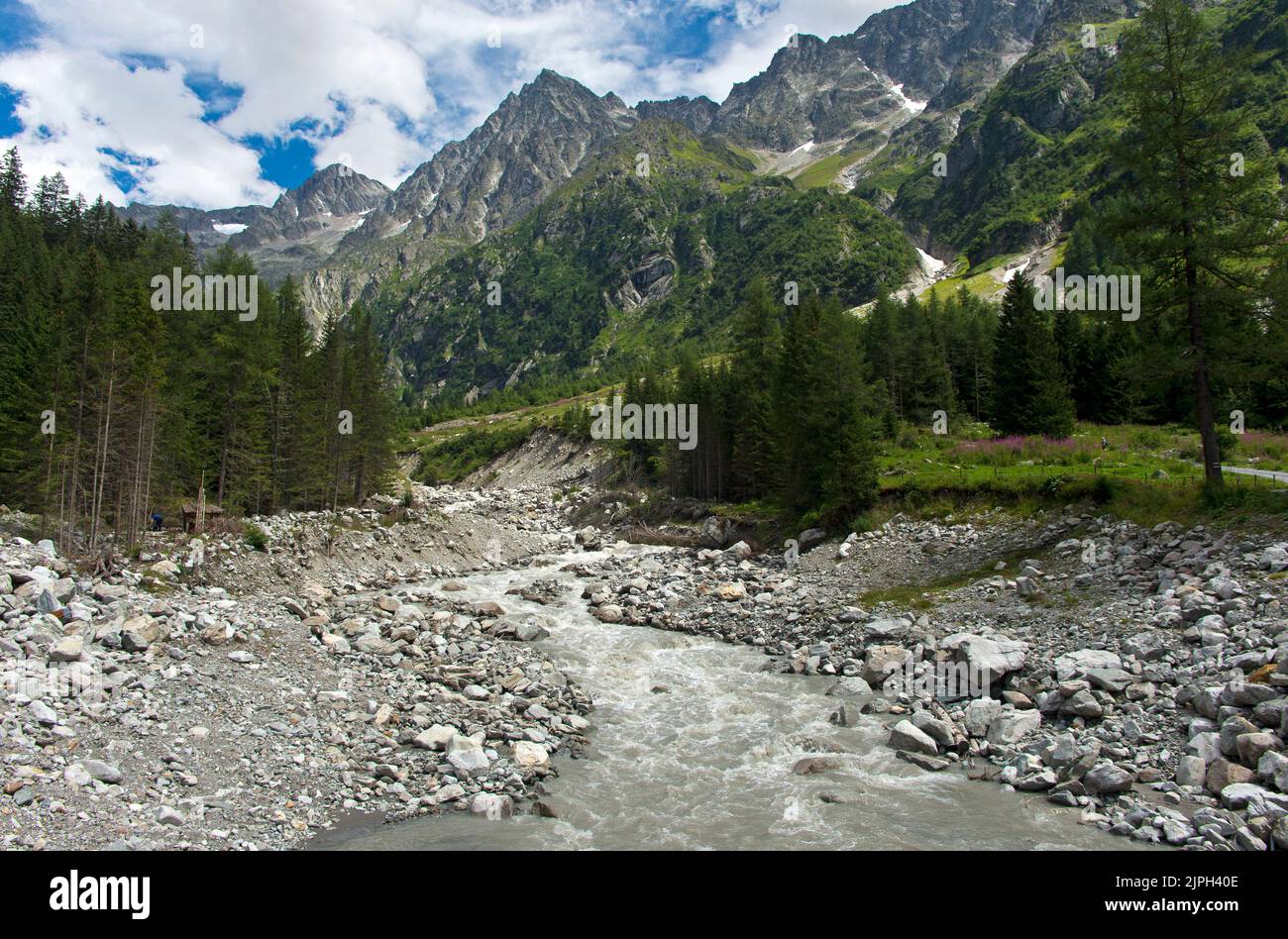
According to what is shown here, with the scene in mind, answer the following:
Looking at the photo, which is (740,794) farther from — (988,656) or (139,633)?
(139,633)

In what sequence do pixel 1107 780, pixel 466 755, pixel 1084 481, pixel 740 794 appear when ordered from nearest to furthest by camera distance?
pixel 1107 780 → pixel 740 794 → pixel 466 755 → pixel 1084 481

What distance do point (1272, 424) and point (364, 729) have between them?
181 feet

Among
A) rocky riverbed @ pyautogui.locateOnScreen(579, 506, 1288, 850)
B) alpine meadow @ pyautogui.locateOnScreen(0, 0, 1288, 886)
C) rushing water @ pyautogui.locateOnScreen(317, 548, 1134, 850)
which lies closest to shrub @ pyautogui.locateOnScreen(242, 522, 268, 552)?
alpine meadow @ pyautogui.locateOnScreen(0, 0, 1288, 886)

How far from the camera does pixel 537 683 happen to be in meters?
20.4

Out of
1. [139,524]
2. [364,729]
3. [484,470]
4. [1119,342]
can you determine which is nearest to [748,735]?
[364,729]

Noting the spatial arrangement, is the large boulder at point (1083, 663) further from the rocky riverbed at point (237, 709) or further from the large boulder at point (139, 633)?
the large boulder at point (139, 633)

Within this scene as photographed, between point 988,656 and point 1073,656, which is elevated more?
point 1073,656

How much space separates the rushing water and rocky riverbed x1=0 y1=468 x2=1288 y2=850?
481 mm

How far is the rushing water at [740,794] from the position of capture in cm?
1223

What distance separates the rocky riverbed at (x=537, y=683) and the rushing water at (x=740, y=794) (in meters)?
0.48

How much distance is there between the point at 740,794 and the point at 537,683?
804 cm

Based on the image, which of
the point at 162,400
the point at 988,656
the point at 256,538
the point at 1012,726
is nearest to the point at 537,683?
the point at 1012,726

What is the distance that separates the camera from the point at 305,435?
155 feet

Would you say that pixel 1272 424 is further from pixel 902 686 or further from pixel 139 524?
pixel 139 524
